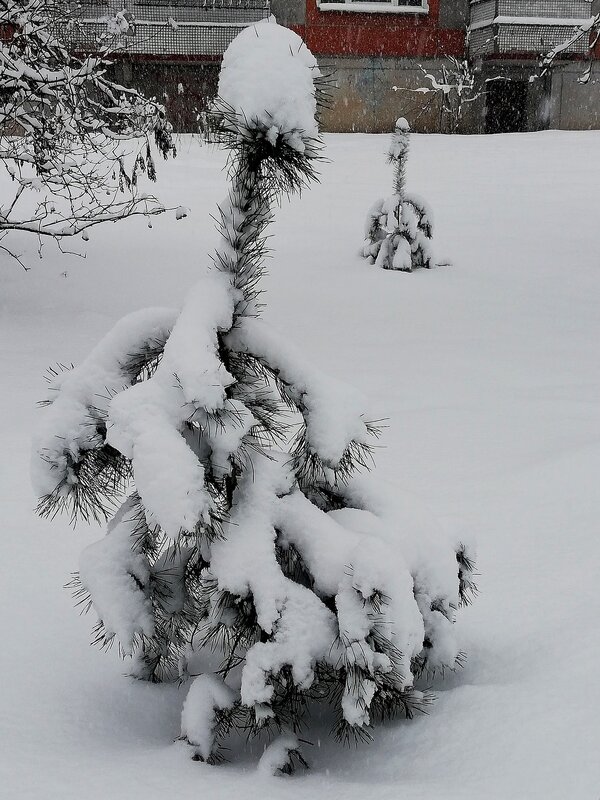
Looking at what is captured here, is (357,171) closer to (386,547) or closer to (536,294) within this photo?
(536,294)

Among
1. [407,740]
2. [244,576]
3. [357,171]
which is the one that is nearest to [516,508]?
[407,740]

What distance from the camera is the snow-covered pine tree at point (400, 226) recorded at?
9.09m

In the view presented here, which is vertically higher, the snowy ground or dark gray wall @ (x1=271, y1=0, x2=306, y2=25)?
dark gray wall @ (x1=271, y1=0, x2=306, y2=25)

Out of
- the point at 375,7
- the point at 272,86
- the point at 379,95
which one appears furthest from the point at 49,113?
the point at 375,7

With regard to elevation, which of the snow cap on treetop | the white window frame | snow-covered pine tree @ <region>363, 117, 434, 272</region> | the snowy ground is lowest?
the snowy ground

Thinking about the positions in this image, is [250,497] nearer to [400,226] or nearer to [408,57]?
[400,226]

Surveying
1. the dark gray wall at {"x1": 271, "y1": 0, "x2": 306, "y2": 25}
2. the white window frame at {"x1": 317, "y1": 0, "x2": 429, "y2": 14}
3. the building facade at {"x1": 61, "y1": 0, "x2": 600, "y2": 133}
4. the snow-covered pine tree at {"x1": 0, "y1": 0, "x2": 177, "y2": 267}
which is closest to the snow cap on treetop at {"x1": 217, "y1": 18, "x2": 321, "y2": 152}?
the snow-covered pine tree at {"x1": 0, "y1": 0, "x2": 177, "y2": 267}

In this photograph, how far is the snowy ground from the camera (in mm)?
1866

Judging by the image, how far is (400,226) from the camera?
362 inches

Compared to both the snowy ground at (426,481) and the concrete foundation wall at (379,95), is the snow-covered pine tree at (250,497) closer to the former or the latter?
the snowy ground at (426,481)

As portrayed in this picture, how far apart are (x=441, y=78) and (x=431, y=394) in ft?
60.3

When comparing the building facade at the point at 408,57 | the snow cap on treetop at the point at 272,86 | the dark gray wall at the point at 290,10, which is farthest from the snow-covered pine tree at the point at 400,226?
the dark gray wall at the point at 290,10

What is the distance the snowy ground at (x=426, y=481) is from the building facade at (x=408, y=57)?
1017 centimetres

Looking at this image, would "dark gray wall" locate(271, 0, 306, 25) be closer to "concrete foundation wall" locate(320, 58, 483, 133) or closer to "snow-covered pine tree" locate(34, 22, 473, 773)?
"concrete foundation wall" locate(320, 58, 483, 133)
